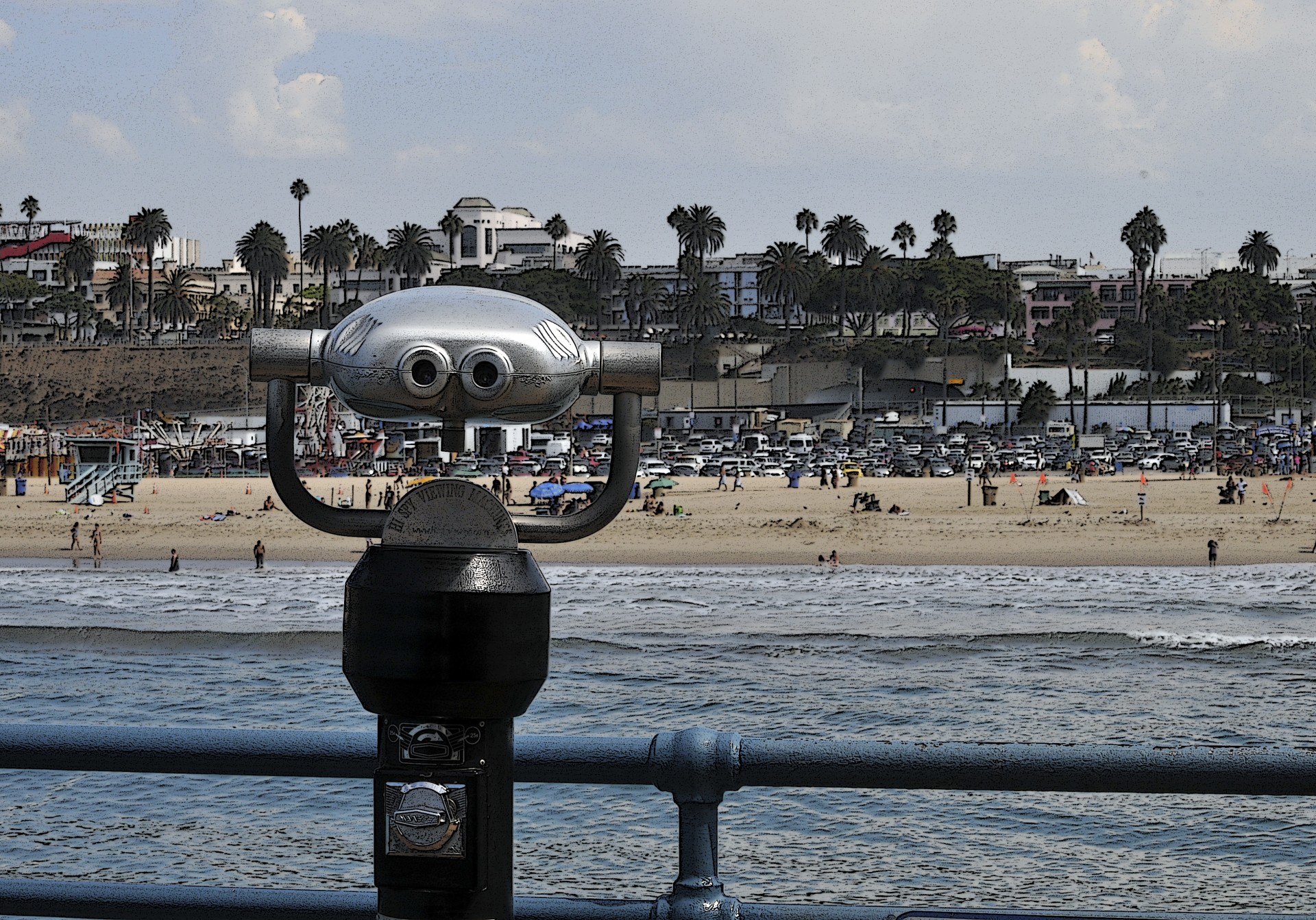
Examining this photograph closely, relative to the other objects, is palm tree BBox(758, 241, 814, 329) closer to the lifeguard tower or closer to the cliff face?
the cliff face

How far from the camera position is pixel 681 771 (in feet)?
6.91

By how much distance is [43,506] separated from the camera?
5053 centimetres

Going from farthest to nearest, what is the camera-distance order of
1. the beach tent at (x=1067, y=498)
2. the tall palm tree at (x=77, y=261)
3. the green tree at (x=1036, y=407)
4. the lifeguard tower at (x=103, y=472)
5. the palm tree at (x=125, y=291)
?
the tall palm tree at (x=77, y=261) < the palm tree at (x=125, y=291) < the green tree at (x=1036, y=407) < the lifeguard tower at (x=103, y=472) < the beach tent at (x=1067, y=498)

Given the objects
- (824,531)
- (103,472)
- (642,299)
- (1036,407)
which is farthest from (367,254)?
(824,531)

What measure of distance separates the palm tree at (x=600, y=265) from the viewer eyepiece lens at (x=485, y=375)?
408ft

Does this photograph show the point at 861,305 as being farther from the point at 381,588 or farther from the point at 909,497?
the point at 381,588

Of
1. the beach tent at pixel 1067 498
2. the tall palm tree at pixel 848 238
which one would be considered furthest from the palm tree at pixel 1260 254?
the beach tent at pixel 1067 498

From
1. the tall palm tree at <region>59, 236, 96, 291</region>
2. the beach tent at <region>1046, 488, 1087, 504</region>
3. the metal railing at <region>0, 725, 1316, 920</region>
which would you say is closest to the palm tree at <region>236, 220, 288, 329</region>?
the tall palm tree at <region>59, 236, 96, 291</region>

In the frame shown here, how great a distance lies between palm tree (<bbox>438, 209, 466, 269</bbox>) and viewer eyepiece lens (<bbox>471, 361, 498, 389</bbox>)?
132 metres

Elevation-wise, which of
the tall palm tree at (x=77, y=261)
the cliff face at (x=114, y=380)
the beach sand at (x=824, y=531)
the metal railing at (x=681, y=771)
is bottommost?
the beach sand at (x=824, y=531)

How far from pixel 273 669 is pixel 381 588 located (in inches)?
686

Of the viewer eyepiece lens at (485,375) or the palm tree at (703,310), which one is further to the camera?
the palm tree at (703,310)

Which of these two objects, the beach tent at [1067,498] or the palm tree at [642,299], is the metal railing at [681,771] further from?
the palm tree at [642,299]

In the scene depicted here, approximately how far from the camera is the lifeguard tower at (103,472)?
5297cm
